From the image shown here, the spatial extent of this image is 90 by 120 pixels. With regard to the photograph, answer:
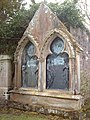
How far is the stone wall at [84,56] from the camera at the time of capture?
768 cm

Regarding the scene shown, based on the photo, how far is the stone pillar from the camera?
8273 mm

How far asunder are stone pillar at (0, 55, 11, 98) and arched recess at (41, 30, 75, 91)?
1.69 m

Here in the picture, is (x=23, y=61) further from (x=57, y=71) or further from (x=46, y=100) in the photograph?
(x=46, y=100)

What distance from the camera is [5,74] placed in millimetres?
8336

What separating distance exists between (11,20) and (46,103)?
407 cm

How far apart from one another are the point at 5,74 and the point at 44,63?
1.85 metres

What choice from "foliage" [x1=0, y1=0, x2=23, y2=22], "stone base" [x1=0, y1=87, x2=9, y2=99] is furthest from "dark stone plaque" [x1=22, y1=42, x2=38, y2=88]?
"foliage" [x1=0, y1=0, x2=23, y2=22]

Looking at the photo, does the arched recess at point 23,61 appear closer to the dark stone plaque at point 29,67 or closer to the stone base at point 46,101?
the dark stone plaque at point 29,67

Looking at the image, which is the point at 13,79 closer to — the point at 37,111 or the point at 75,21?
the point at 37,111

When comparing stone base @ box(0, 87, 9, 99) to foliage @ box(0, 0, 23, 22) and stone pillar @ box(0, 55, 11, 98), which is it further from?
foliage @ box(0, 0, 23, 22)

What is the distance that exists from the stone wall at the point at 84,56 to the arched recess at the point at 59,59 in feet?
2.71

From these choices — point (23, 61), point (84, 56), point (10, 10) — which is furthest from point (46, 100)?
point (10, 10)

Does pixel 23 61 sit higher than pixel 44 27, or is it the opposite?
pixel 44 27

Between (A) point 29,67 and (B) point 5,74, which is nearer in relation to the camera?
(A) point 29,67
